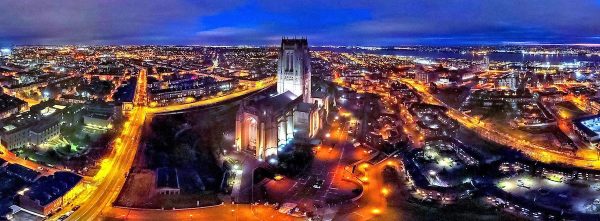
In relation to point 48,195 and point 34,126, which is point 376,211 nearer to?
point 48,195

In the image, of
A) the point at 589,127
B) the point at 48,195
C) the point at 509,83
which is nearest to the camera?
the point at 48,195

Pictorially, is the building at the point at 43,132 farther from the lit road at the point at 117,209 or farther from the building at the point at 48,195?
the building at the point at 48,195

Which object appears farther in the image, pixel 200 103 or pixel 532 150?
pixel 200 103

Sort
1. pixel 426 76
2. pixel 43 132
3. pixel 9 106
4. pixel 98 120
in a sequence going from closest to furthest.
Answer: pixel 43 132 → pixel 98 120 → pixel 9 106 → pixel 426 76

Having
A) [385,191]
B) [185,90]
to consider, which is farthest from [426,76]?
[385,191]

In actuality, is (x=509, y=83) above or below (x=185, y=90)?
above

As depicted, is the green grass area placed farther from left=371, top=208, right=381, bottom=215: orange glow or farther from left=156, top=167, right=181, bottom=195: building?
left=371, top=208, right=381, bottom=215: orange glow

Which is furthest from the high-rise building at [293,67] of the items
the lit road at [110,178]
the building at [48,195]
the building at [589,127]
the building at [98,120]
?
the building at [589,127]

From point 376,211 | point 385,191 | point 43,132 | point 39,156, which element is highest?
point 43,132
